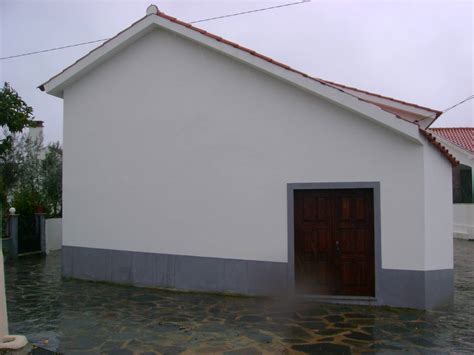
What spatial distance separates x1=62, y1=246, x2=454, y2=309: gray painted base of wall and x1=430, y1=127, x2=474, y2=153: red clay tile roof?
1934cm

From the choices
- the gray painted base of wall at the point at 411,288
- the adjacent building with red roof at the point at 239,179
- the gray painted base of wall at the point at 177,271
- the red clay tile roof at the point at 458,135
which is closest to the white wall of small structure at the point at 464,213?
the red clay tile roof at the point at 458,135

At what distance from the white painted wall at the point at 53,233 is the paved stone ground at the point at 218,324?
22.7 feet

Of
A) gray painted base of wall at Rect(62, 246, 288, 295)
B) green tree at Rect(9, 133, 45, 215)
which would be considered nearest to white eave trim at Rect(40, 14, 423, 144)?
gray painted base of wall at Rect(62, 246, 288, 295)

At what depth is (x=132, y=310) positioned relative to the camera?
8.16 metres

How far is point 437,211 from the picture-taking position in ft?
27.5

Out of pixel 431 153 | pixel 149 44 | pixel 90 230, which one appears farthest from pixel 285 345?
pixel 149 44

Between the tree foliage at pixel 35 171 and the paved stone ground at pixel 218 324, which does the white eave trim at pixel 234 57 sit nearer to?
the paved stone ground at pixel 218 324

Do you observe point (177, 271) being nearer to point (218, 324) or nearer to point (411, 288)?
point (218, 324)

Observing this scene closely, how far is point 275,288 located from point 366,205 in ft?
8.06

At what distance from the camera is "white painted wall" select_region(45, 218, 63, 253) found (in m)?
16.4

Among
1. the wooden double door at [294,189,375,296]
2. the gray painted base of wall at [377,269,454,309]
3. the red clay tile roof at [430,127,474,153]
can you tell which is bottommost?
the gray painted base of wall at [377,269,454,309]

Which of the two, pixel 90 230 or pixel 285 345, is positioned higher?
pixel 90 230

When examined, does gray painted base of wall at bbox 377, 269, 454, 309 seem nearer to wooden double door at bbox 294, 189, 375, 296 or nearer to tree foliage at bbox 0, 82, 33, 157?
wooden double door at bbox 294, 189, 375, 296

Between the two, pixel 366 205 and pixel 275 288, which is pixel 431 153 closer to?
pixel 366 205
